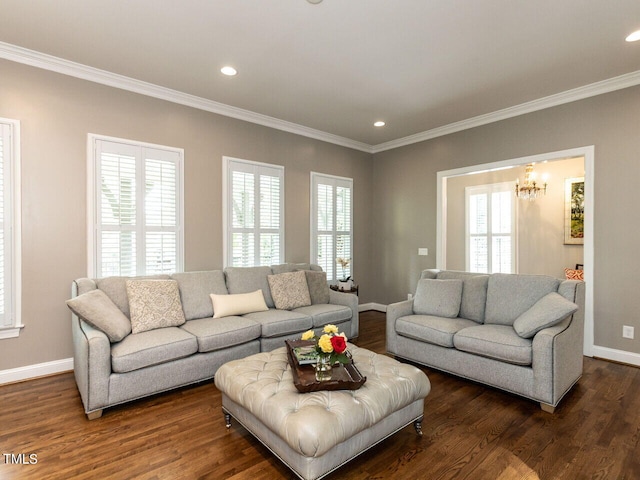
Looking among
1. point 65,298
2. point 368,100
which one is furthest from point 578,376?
point 65,298

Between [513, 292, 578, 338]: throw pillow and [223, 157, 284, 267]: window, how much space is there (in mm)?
3083

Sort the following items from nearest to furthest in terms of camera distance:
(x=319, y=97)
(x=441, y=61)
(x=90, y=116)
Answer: (x=441, y=61) < (x=90, y=116) < (x=319, y=97)

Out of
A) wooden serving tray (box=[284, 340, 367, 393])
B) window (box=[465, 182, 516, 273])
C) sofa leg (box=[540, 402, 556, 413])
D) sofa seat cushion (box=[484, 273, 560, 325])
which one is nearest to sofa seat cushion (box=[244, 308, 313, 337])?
wooden serving tray (box=[284, 340, 367, 393])

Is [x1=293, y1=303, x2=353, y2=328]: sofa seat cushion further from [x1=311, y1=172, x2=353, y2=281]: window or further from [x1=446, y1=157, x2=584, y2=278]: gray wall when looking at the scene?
[x1=446, y1=157, x2=584, y2=278]: gray wall

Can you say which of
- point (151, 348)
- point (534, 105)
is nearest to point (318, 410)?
point (151, 348)

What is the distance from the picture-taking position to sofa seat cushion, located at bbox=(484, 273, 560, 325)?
317cm

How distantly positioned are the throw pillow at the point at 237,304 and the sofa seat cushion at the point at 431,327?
5.07 ft

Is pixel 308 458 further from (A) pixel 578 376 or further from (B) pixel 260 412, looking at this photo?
(A) pixel 578 376

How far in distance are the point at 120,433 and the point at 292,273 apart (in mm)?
2412

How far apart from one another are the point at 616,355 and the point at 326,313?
3.08 meters

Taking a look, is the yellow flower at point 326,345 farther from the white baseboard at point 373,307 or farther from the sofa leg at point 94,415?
the white baseboard at point 373,307

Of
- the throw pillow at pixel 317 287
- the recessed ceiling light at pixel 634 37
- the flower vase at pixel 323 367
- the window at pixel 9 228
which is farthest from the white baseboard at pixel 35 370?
the recessed ceiling light at pixel 634 37

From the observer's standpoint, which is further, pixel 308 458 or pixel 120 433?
pixel 120 433

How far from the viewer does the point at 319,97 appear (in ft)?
13.2
